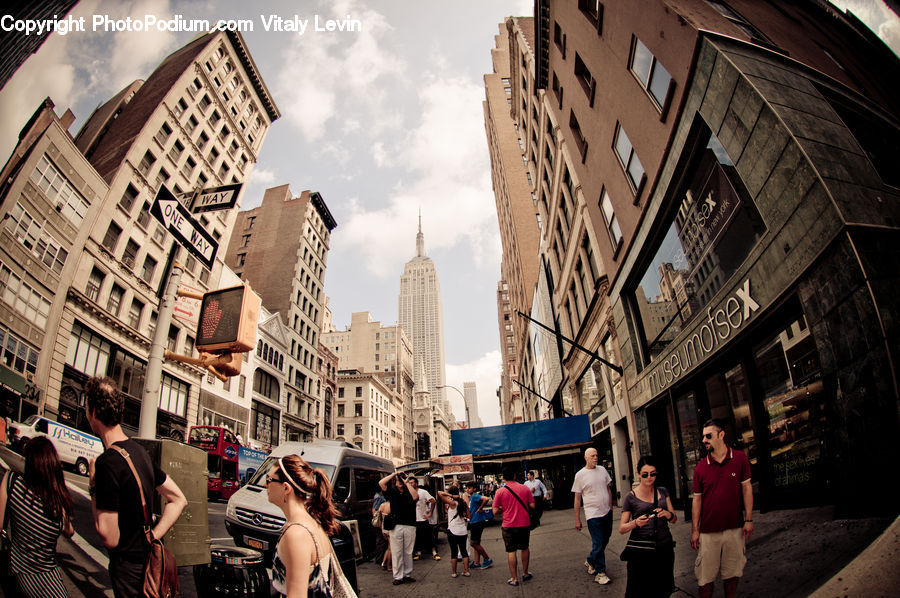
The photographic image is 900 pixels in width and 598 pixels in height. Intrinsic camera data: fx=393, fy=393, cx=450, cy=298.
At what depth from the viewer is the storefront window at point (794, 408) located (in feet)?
19.7

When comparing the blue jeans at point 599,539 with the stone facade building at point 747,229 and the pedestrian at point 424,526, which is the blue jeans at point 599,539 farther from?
the pedestrian at point 424,526

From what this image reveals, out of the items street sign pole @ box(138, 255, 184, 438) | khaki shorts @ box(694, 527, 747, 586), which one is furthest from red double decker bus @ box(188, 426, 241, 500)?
khaki shorts @ box(694, 527, 747, 586)

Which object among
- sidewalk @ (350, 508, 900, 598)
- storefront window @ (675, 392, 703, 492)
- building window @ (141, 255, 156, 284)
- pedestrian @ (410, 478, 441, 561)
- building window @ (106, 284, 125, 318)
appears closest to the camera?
sidewalk @ (350, 508, 900, 598)

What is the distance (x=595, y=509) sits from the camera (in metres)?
6.43

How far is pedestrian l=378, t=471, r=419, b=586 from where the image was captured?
730 cm

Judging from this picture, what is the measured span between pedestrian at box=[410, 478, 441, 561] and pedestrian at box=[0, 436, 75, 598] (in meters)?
7.47

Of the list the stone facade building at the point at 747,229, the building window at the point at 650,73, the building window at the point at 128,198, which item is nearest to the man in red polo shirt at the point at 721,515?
the stone facade building at the point at 747,229

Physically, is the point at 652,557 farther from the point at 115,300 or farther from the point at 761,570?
the point at 115,300

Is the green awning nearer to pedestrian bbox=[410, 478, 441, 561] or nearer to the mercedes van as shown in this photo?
the mercedes van

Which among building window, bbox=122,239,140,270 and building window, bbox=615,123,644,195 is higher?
building window, bbox=122,239,140,270

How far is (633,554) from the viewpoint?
410 centimetres

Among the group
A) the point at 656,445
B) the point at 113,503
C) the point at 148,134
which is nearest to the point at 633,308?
the point at 656,445

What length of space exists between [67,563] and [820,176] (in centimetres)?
1086

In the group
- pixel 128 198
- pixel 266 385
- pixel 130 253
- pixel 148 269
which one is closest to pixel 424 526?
pixel 130 253
